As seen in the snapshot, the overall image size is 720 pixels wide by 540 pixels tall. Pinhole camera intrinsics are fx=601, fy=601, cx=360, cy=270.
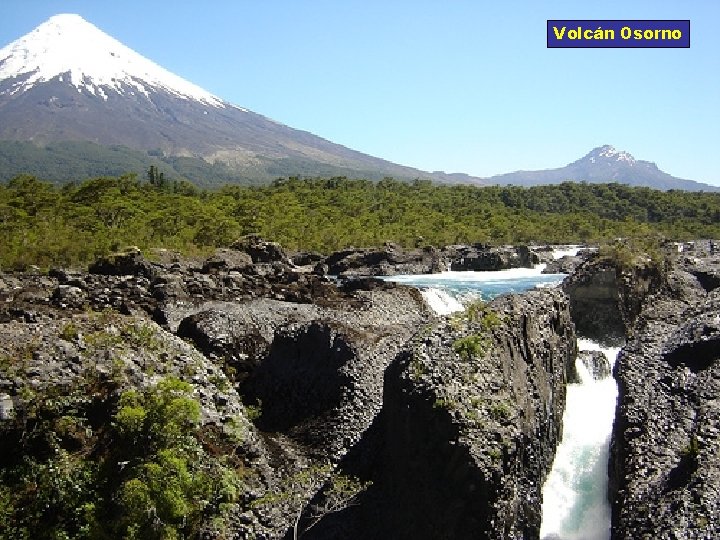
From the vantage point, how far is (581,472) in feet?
53.0

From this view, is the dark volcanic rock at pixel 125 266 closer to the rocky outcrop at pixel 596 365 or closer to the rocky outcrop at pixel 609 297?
the rocky outcrop at pixel 596 365

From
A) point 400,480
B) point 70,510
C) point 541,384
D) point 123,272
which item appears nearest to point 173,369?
point 70,510

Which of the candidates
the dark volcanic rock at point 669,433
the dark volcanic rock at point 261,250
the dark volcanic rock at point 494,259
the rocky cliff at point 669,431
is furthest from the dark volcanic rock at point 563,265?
the dark volcanic rock at point 669,433

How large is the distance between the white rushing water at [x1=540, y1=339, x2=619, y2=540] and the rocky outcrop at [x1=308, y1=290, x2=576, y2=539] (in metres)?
0.66

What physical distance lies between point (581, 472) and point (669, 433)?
10.5ft

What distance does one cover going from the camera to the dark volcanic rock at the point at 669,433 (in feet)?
36.6

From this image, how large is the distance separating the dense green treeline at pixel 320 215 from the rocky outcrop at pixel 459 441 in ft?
109

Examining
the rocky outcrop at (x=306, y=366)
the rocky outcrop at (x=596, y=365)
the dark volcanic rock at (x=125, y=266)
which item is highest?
the dark volcanic rock at (x=125, y=266)

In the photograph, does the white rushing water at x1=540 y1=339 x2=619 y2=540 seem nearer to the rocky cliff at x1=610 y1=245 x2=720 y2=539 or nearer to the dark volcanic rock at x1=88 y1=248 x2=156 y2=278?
the rocky cliff at x1=610 y1=245 x2=720 y2=539

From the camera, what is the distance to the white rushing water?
14.1 metres

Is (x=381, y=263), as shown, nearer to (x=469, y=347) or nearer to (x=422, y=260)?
(x=422, y=260)

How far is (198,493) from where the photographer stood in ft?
41.5

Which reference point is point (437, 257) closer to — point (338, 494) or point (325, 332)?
point (325, 332)

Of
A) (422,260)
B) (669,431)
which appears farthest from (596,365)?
(422,260)
